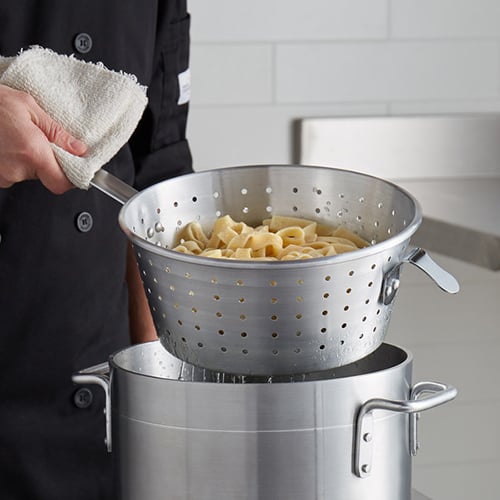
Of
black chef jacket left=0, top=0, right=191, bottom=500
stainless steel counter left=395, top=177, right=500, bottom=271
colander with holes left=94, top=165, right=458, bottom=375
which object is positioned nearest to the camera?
colander with holes left=94, top=165, right=458, bottom=375

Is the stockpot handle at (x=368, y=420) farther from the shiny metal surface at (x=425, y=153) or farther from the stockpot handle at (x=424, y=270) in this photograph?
the shiny metal surface at (x=425, y=153)

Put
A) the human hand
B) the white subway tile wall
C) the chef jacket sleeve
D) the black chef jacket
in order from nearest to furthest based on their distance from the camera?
1. the human hand
2. the black chef jacket
3. the chef jacket sleeve
4. the white subway tile wall

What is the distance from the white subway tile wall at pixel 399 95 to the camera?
1713 millimetres

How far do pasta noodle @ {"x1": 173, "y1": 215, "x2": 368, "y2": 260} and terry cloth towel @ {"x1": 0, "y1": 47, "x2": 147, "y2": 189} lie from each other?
0.08m

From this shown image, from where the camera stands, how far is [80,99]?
0.73 m

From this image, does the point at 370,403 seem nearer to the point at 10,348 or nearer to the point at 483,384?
the point at 10,348

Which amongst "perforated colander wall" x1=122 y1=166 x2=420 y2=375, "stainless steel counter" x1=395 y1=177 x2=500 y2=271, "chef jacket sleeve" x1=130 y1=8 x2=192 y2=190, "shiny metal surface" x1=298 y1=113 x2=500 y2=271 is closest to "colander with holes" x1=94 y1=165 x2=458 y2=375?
"perforated colander wall" x1=122 y1=166 x2=420 y2=375

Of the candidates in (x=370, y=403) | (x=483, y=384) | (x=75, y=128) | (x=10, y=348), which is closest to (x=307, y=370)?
(x=370, y=403)

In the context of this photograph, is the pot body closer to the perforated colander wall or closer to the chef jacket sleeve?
the perforated colander wall

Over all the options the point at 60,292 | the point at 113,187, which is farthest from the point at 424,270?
the point at 60,292

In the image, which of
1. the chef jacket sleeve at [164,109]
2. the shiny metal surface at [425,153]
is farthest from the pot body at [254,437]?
the shiny metal surface at [425,153]

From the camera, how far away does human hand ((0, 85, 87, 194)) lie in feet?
2.35

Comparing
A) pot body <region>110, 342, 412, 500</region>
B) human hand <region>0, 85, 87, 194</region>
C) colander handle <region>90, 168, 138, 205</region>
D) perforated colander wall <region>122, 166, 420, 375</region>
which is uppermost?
human hand <region>0, 85, 87, 194</region>

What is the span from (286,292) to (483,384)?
132 cm
